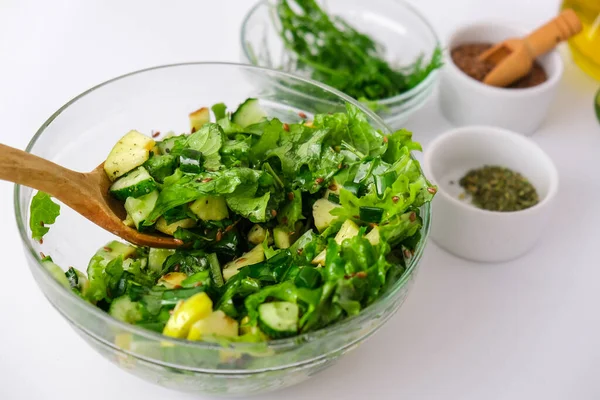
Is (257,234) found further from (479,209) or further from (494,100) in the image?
(494,100)

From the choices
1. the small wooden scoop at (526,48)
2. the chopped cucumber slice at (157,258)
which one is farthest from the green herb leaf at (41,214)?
the small wooden scoop at (526,48)

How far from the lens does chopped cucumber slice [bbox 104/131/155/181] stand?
1593 millimetres

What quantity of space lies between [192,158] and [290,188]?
0.25 m

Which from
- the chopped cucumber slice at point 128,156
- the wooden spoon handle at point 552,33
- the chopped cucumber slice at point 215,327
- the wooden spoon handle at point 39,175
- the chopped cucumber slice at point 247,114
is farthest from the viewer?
the wooden spoon handle at point 552,33

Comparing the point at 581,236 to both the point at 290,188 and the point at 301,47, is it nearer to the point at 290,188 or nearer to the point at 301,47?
the point at 290,188

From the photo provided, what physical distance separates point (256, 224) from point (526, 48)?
1.24 metres

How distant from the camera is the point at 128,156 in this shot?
1598 mm

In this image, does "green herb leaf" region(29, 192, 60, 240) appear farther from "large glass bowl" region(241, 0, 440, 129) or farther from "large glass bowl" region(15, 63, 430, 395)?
"large glass bowl" region(241, 0, 440, 129)

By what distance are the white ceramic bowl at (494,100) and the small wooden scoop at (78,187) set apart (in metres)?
1.17

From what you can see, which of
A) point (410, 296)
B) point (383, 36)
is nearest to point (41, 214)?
point (410, 296)

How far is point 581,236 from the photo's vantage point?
81.7 inches

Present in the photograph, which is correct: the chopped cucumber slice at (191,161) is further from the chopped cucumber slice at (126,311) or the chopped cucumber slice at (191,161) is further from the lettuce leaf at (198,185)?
the chopped cucumber slice at (126,311)

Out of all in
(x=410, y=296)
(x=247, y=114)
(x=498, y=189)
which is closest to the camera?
(x=247, y=114)

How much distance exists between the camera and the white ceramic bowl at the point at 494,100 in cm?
224
